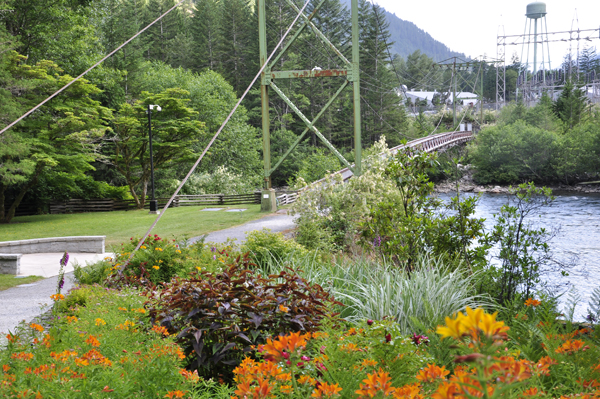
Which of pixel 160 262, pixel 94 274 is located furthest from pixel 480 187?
pixel 94 274

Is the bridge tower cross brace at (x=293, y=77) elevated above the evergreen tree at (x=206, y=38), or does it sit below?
below

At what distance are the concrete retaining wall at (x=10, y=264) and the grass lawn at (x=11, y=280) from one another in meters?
0.12

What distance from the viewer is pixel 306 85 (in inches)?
1620

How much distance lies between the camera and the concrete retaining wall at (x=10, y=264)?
754cm

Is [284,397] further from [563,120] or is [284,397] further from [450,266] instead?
[563,120]

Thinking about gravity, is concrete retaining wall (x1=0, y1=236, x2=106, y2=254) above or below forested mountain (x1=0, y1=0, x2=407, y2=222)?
below

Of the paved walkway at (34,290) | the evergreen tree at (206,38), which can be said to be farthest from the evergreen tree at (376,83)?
the paved walkway at (34,290)

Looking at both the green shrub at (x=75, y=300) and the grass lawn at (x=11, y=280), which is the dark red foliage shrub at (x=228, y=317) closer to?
the green shrub at (x=75, y=300)

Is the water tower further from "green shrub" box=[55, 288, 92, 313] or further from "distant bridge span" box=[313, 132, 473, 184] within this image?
"green shrub" box=[55, 288, 92, 313]

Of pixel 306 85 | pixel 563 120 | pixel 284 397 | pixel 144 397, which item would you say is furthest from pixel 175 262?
pixel 563 120

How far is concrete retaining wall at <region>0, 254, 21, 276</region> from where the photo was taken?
7.54m

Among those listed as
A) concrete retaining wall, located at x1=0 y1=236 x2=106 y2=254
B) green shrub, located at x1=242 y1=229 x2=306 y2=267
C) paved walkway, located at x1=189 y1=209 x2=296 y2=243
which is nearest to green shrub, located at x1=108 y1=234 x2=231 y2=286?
green shrub, located at x1=242 y1=229 x2=306 y2=267

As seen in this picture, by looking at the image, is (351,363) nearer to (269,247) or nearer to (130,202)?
(269,247)

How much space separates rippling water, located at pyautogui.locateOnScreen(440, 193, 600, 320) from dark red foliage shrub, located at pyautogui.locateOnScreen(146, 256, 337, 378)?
394cm
